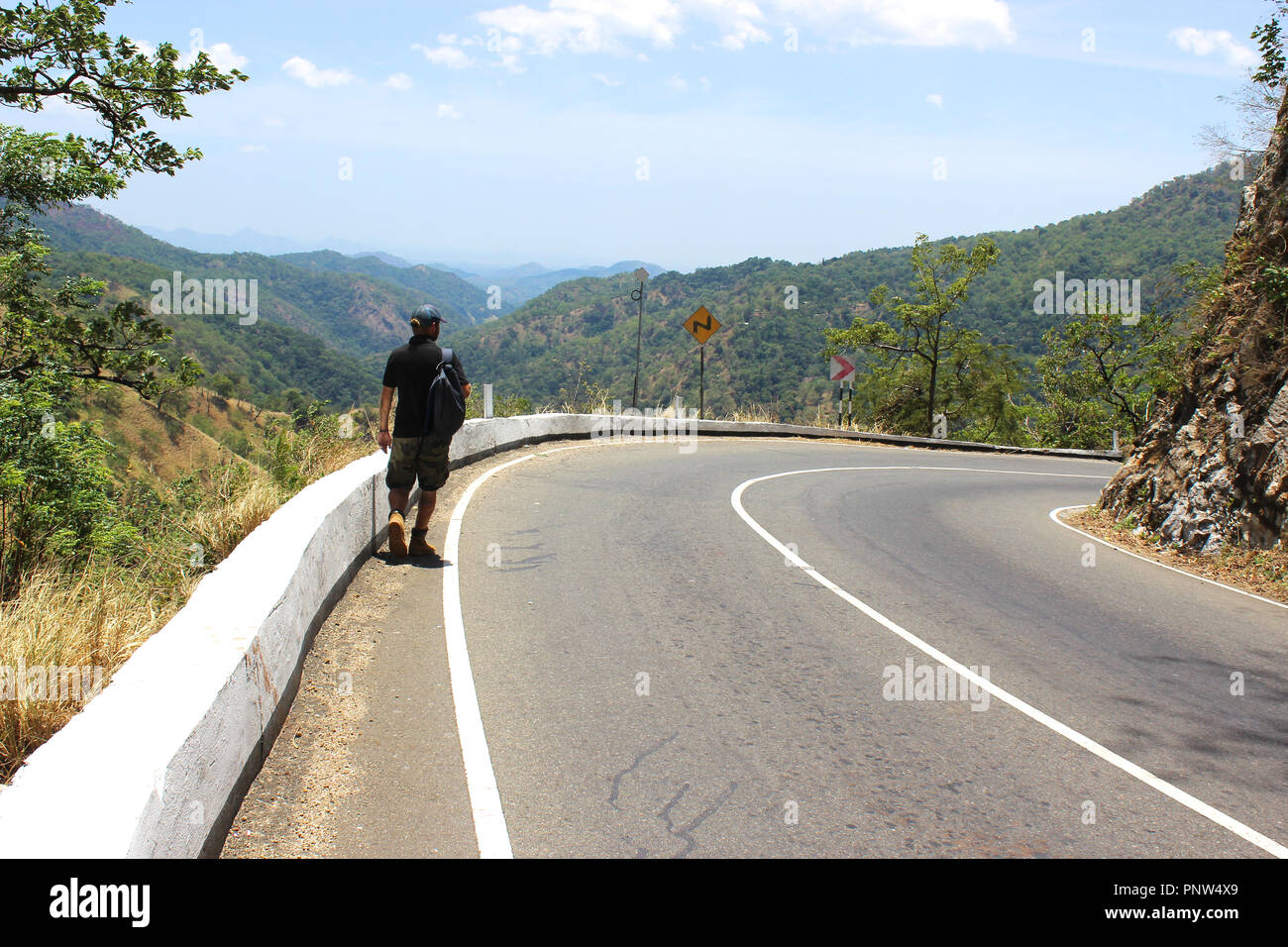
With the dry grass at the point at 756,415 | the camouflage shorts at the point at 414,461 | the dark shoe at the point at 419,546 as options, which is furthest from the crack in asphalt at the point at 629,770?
the dry grass at the point at 756,415

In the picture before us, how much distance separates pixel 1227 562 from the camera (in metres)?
10.6

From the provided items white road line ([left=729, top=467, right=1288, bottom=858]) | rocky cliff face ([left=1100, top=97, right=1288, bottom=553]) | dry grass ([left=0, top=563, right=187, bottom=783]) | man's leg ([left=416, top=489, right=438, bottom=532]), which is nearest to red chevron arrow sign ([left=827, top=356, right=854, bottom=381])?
rocky cliff face ([left=1100, top=97, right=1288, bottom=553])

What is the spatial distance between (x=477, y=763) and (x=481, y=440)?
12.0m

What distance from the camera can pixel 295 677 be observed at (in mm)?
5199

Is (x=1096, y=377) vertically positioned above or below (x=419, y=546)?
above

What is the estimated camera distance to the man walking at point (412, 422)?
8.36m

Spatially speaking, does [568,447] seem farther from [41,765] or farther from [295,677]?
[41,765]

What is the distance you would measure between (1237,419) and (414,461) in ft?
32.7

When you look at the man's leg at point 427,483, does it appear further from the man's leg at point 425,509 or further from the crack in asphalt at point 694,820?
the crack in asphalt at point 694,820

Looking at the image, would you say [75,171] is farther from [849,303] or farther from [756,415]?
[849,303]

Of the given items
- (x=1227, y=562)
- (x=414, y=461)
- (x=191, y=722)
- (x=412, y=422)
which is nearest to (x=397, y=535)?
(x=414, y=461)

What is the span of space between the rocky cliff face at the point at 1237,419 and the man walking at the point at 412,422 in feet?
29.8

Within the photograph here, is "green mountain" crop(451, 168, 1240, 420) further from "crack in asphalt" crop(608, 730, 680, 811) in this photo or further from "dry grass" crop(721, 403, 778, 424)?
"crack in asphalt" crop(608, 730, 680, 811)

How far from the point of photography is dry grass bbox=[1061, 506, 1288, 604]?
974 centimetres
